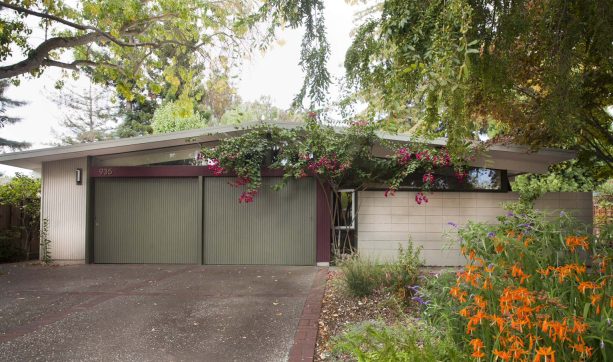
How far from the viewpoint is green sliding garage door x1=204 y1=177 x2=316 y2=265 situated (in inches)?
377

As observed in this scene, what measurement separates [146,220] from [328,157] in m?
4.55

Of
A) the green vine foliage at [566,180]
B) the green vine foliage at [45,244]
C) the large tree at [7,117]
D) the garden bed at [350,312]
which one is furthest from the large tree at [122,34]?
the large tree at [7,117]

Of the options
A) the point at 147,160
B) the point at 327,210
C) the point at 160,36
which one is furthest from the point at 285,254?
the point at 160,36

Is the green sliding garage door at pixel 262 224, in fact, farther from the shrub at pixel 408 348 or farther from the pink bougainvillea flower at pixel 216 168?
the shrub at pixel 408 348

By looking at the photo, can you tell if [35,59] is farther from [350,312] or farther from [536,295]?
[536,295]

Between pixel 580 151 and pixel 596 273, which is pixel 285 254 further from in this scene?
pixel 596 273

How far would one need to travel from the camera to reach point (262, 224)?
9.67 metres

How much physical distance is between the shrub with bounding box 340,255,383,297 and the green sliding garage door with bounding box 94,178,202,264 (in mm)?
5190

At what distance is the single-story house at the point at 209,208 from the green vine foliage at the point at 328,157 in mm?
358

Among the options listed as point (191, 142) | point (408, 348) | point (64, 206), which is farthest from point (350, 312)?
point (64, 206)

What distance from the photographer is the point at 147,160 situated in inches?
395

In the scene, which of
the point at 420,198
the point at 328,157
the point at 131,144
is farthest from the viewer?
the point at 131,144

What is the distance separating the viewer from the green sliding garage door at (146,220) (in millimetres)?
9859

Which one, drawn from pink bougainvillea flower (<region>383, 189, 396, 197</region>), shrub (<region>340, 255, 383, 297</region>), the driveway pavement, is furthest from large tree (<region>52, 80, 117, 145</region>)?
shrub (<region>340, 255, 383, 297</region>)
